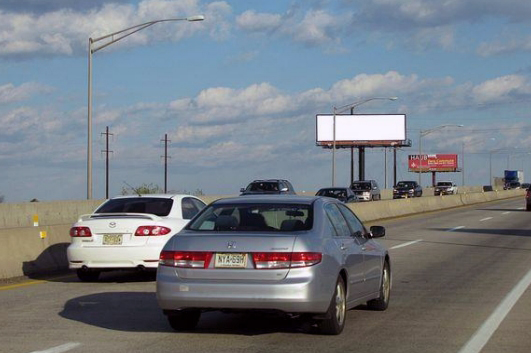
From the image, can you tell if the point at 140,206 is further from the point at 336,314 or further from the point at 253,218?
the point at 336,314

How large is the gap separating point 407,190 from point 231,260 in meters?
71.7

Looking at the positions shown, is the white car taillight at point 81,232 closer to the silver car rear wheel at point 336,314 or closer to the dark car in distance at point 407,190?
the silver car rear wheel at point 336,314

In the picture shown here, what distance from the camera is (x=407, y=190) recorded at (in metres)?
79.9

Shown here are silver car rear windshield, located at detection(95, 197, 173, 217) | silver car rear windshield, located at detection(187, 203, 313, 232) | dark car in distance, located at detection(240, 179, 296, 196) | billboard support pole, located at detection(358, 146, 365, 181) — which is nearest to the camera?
silver car rear windshield, located at detection(187, 203, 313, 232)

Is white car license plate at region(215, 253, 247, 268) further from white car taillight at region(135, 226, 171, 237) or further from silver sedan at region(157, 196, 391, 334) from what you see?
white car taillight at region(135, 226, 171, 237)

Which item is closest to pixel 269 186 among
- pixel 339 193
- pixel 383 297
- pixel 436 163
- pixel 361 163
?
pixel 339 193

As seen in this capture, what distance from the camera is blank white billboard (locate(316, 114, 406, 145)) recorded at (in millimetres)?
105312

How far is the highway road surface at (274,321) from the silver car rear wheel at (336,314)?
100 mm

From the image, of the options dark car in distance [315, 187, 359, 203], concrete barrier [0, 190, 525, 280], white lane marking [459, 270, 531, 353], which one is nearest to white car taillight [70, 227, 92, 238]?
concrete barrier [0, 190, 525, 280]

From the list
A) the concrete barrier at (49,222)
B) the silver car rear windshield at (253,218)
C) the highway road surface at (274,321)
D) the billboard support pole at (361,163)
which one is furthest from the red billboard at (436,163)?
the silver car rear windshield at (253,218)

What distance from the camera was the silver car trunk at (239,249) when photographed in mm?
9203

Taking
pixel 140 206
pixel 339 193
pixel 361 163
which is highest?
pixel 361 163

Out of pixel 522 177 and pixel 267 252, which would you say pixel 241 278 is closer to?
pixel 267 252

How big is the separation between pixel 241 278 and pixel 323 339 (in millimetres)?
1207
